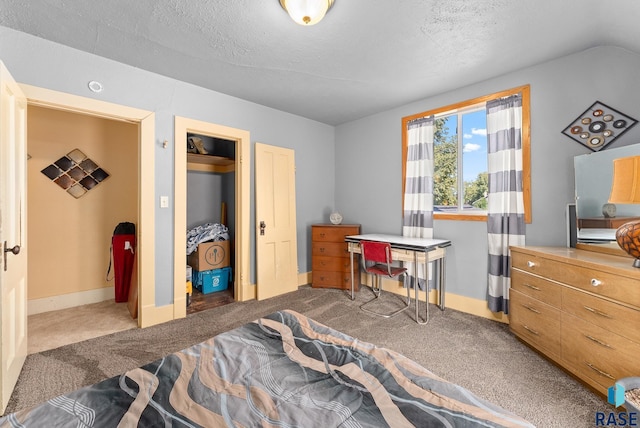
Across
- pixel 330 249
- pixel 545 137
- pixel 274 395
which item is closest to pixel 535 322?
pixel 545 137

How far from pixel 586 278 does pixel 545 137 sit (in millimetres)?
1435

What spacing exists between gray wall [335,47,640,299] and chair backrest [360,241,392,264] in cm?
81

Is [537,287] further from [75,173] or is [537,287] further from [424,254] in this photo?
[75,173]

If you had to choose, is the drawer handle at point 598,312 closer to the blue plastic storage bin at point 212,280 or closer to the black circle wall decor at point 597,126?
the black circle wall decor at point 597,126

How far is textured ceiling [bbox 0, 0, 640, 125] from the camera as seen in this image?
186 centimetres

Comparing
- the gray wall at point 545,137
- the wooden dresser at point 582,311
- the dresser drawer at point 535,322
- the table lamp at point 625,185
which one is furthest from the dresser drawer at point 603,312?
the gray wall at point 545,137

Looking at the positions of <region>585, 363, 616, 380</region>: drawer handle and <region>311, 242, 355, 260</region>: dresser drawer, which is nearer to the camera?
<region>585, 363, 616, 380</region>: drawer handle

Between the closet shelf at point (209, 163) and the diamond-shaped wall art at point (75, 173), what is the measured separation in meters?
1.10

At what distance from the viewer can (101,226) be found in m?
3.56

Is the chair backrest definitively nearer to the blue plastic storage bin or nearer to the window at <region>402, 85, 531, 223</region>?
the window at <region>402, 85, 531, 223</region>

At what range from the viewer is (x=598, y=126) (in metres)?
2.31

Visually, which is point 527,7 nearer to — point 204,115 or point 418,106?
point 418,106

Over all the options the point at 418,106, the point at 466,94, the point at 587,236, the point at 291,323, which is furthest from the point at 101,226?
the point at 587,236

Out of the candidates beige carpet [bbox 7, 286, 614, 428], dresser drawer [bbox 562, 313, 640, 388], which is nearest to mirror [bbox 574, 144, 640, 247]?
dresser drawer [bbox 562, 313, 640, 388]
